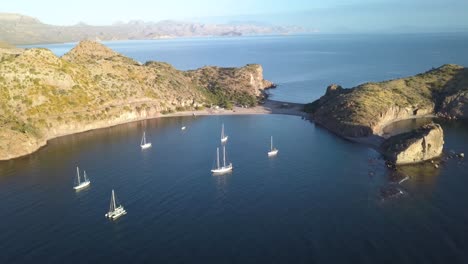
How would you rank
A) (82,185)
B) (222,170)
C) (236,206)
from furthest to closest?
(222,170) → (82,185) → (236,206)

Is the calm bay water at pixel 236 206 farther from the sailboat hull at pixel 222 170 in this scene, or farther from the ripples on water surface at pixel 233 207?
the sailboat hull at pixel 222 170

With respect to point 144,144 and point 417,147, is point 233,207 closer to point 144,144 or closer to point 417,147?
point 144,144

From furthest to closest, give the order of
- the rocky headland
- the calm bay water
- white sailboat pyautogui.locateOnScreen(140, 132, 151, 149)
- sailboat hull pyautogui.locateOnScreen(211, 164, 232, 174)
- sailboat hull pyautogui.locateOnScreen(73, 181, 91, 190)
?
1. white sailboat pyautogui.locateOnScreen(140, 132, 151, 149)
2. the rocky headland
3. sailboat hull pyautogui.locateOnScreen(211, 164, 232, 174)
4. sailboat hull pyautogui.locateOnScreen(73, 181, 91, 190)
5. the calm bay water

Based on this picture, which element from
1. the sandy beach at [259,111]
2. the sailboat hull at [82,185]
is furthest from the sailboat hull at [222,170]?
the sandy beach at [259,111]

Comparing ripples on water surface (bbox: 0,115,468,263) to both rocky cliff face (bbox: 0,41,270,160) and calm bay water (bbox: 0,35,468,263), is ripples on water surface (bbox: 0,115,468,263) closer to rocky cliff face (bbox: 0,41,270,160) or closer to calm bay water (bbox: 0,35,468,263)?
calm bay water (bbox: 0,35,468,263)

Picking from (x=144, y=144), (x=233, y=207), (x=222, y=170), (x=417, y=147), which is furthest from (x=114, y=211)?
(x=417, y=147)

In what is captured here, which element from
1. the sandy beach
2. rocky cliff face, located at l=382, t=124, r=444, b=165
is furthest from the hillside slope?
rocky cliff face, located at l=382, t=124, r=444, b=165
